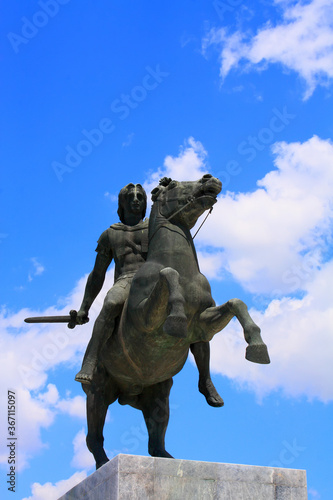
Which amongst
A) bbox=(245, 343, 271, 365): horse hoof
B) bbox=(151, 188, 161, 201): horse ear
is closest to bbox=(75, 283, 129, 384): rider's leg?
bbox=(151, 188, 161, 201): horse ear

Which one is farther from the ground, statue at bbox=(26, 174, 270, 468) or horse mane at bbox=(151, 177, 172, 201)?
horse mane at bbox=(151, 177, 172, 201)

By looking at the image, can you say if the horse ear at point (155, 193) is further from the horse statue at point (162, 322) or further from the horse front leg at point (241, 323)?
the horse front leg at point (241, 323)

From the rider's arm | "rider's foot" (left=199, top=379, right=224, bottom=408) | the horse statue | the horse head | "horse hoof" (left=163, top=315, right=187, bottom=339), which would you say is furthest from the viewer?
the rider's arm

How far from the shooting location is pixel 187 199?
10164 mm

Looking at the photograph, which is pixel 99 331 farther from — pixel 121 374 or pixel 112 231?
pixel 112 231

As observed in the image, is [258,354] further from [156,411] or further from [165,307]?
[156,411]

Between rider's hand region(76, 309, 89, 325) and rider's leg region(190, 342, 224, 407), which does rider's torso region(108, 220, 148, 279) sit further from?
rider's leg region(190, 342, 224, 407)

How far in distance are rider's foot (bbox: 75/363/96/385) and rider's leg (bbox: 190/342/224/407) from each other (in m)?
1.51

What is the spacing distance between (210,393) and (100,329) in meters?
1.82

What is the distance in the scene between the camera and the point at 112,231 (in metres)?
11.2

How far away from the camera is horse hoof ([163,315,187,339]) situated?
8.70m

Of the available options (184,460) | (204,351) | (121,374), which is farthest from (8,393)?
(184,460)

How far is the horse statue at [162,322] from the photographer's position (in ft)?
30.3

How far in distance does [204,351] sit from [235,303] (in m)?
1.33
